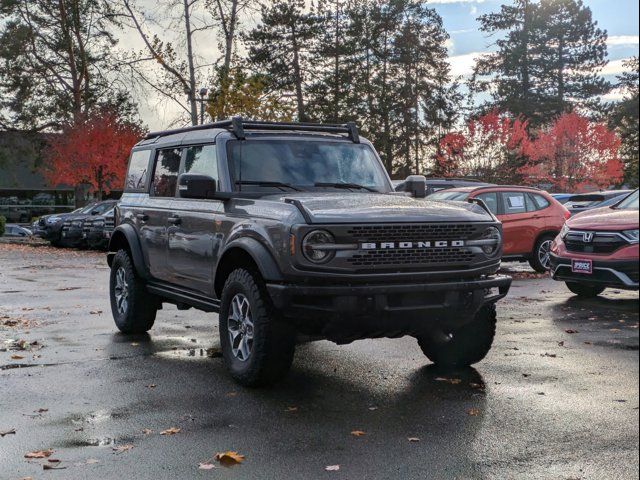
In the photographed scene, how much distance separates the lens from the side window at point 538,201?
54.4ft

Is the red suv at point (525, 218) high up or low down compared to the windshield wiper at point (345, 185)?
down

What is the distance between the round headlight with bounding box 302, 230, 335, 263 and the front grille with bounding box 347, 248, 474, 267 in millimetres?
174

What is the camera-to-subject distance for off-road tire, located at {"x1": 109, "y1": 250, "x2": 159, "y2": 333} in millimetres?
8961

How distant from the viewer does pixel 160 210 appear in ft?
27.6

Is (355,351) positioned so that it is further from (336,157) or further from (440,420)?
(440,420)

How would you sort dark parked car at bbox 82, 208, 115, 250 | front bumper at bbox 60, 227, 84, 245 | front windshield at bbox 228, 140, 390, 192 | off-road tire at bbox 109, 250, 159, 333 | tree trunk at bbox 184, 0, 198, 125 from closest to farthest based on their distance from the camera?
1. front windshield at bbox 228, 140, 390, 192
2. off-road tire at bbox 109, 250, 159, 333
3. dark parked car at bbox 82, 208, 115, 250
4. front bumper at bbox 60, 227, 84, 245
5. tree trunk at bbox 184, 0, 198, 125

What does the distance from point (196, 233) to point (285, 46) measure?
4543 centimetres

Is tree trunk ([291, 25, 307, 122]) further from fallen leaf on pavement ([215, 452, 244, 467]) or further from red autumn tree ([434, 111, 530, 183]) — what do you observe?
fallen leaf on pavement ([215, 452, 244, 467])

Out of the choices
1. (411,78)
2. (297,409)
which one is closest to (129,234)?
(297,409)

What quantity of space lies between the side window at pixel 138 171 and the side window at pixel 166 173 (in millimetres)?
→ 259

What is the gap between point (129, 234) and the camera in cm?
900

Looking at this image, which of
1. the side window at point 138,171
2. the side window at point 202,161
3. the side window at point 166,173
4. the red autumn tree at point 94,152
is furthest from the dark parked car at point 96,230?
the side window at point 202,161

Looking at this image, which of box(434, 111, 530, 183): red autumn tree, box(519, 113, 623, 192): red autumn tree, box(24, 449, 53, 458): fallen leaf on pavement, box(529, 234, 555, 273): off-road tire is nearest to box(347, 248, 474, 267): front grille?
box(24, 449, 53, 458): fallen leaf on pavement

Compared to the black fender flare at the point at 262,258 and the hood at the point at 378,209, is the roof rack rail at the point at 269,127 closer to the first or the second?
the hood at the point at 378,209
